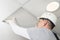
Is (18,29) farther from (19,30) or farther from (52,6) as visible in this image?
(52,6)

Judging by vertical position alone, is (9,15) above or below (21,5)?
below

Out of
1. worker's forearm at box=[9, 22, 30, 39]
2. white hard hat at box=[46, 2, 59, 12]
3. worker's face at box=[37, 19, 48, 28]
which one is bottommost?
worker's forearm at box=[9, 22, 30, 39]

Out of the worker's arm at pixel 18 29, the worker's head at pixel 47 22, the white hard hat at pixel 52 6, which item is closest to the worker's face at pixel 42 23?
the worker's head at pixel 47 22

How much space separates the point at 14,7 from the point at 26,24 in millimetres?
215

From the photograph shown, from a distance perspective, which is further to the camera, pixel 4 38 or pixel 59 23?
pixel 59 23

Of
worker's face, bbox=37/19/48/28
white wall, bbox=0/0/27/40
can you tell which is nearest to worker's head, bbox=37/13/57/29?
worker's face, bbox=37/19/48/28

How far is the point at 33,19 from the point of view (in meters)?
1.63

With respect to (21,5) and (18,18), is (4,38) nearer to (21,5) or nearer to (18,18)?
(18,18)

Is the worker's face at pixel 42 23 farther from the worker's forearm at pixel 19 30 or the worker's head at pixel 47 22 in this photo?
the worker's forearm at pixel 19 30

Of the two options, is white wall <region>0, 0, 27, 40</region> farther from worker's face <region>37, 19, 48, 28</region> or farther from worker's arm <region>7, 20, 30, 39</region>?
worker's face <region>37, 19, 48, 28</region>

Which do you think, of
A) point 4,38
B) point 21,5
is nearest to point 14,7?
point 21,5

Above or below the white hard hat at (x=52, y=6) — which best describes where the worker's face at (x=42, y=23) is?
below

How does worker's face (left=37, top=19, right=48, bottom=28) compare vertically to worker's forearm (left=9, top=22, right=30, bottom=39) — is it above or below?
above

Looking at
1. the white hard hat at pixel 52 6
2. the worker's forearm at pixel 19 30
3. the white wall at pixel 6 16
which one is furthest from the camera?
the white hard hat at pixel 52 6
